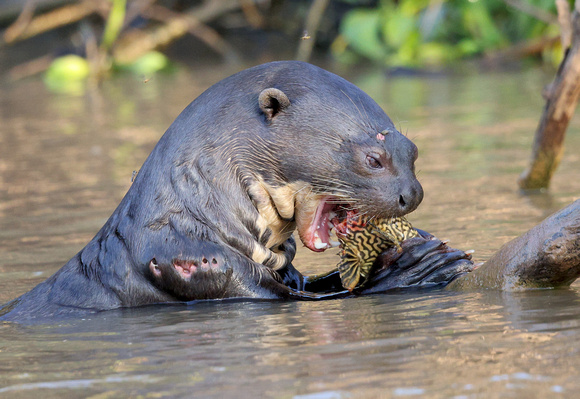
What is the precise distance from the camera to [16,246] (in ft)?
19.0

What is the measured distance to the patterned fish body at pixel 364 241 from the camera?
405 cm

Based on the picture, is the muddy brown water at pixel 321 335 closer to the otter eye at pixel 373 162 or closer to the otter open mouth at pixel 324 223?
the otter open mouth at pixel 324 223

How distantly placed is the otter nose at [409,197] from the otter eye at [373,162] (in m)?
0.15

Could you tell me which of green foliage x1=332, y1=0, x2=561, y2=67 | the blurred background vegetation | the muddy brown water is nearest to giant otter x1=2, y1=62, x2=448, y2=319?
the muddy brown water

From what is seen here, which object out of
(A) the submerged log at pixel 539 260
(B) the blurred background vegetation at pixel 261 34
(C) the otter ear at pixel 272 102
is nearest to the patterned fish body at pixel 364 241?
(A) the submerged log at pixel 539 260

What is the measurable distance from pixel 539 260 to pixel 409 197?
24.8 inches

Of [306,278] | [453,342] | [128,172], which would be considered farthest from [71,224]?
[453,342]

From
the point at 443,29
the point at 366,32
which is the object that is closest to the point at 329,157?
the point at 443,29

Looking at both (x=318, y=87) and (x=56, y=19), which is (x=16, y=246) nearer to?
(x=318, y=87)

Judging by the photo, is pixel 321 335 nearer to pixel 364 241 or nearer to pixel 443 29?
pixel 364 241

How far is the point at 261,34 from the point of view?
68.3 ft

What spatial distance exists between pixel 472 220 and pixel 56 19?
1343cm

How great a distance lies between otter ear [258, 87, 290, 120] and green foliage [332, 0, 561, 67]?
11681 millimetres

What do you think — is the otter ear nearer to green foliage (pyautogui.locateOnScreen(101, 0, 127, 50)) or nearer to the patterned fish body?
the patterned fish body
